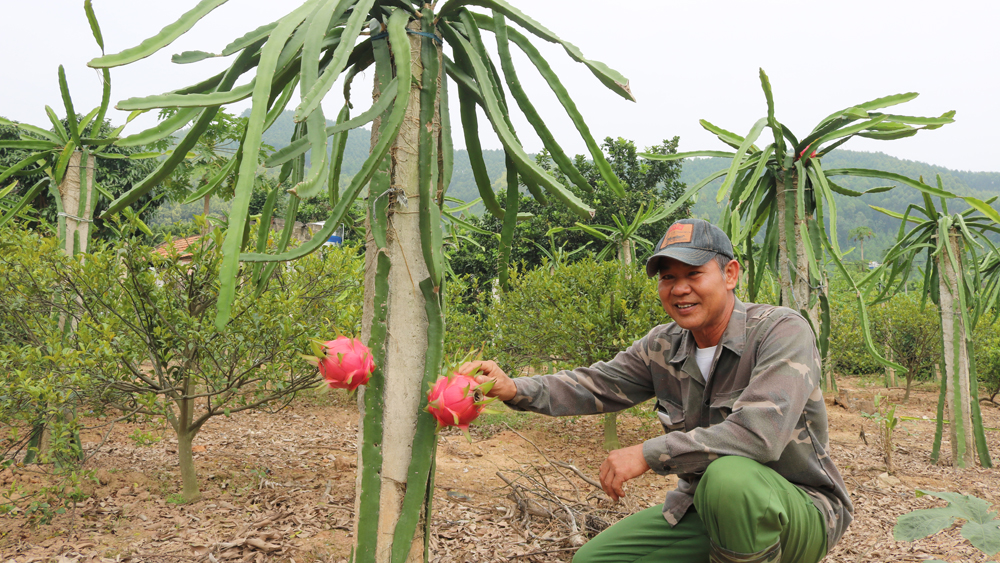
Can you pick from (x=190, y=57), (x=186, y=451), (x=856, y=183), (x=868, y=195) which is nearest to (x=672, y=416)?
(x=190, y=57)

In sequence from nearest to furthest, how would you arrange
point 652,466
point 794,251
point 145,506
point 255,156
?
1. point 255,156
2. point 652,466
3. point 145,506
4. point 794,251

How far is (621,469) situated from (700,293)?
66 cm

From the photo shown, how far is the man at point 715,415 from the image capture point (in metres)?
1.66

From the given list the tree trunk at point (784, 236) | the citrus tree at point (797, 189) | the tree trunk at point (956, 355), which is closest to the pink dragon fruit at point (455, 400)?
the citrus tree at point (797, 189)

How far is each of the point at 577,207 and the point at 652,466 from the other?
0.84 m

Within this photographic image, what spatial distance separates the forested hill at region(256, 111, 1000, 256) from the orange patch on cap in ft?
174

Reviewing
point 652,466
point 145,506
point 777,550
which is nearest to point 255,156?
point 652,466

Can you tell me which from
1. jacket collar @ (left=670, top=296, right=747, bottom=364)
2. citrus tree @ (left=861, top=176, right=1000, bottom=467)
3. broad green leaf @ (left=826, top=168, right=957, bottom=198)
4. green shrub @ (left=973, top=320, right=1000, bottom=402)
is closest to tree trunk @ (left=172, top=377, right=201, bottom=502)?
jacket collar @ (left=670, top=296, right=747, bottom=364)

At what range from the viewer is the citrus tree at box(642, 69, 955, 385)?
3221 millimetres

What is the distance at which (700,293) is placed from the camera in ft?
6.39

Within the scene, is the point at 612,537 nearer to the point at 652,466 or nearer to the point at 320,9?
the point at 652,466

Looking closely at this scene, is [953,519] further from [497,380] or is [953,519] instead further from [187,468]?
[187,468]

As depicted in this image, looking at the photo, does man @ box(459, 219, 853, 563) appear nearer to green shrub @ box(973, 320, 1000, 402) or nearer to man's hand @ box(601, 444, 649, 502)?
man's hand @ box(601, 444, 649, 502)

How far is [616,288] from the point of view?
5359 mm
